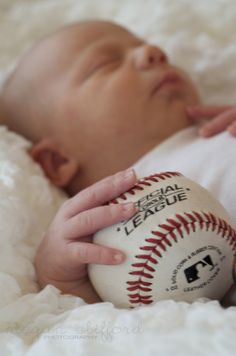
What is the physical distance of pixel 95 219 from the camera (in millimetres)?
758

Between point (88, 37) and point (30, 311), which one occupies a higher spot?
point (88, 37)

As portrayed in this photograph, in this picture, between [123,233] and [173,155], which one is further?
[173,155]

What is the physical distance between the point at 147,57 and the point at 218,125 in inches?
8.1

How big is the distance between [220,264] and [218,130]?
1.36ft

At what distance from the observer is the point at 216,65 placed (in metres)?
1.39

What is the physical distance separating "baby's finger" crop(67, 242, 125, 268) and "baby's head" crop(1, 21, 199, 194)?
361mm

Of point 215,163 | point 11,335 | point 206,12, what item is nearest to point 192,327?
point 11,335

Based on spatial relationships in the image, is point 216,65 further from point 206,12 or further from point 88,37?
point 88,37

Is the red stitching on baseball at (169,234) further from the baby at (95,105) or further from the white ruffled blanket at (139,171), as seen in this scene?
the baby at (95,105)

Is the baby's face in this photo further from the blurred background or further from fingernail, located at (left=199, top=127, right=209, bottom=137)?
the blurred background

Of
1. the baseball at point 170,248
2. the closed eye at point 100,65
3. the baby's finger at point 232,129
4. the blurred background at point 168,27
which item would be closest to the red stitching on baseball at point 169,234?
the baseball at point 170,248

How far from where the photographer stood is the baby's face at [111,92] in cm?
112

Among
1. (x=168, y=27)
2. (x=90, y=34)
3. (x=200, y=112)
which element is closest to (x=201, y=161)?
(x=200, y=112)

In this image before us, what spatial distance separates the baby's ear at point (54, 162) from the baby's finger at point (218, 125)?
0.26 meters
